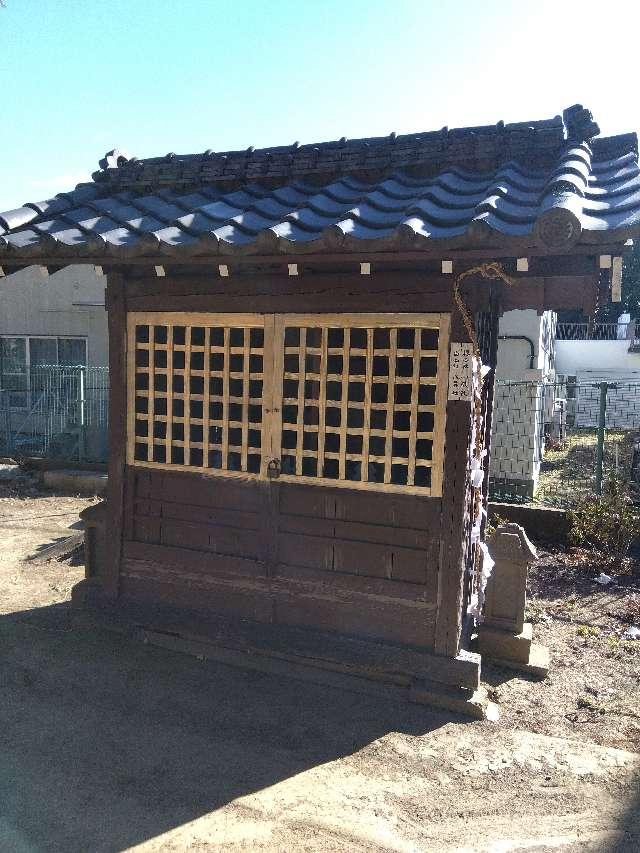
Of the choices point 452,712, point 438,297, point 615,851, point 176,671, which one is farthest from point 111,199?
point 615,851

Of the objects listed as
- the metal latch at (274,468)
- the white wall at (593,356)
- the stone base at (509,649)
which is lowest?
the stone base at (509,649)

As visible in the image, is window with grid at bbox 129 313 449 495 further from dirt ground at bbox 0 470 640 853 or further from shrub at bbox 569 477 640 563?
shrub at bbox 569 477 640 563

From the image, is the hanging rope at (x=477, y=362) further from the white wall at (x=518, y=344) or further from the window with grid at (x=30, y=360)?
the window with grid at (x=30, y=360)

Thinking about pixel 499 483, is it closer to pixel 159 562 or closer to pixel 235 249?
pixel 159 562

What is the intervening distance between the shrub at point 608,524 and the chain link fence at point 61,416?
8450 mm

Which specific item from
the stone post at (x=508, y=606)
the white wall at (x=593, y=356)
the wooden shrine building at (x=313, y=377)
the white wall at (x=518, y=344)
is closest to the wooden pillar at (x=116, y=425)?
the wooden shrine building at (x=313, y=377)

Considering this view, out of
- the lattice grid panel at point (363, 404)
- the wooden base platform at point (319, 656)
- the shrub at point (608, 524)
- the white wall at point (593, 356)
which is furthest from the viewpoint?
the white wall at point (593, 356)

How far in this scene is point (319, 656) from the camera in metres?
4.44

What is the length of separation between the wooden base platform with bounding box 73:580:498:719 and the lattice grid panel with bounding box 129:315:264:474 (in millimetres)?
1211

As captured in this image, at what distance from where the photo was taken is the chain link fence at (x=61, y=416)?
12383 millimetres

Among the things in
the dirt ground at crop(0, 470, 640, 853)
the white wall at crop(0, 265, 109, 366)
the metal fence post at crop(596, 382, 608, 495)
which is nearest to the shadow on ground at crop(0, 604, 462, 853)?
the dirt ground at crop(0, 470, 640, 853)

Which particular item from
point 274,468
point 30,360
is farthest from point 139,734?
point 30,360

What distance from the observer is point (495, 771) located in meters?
3.58

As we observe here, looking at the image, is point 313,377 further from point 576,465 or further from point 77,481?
point 576,465
